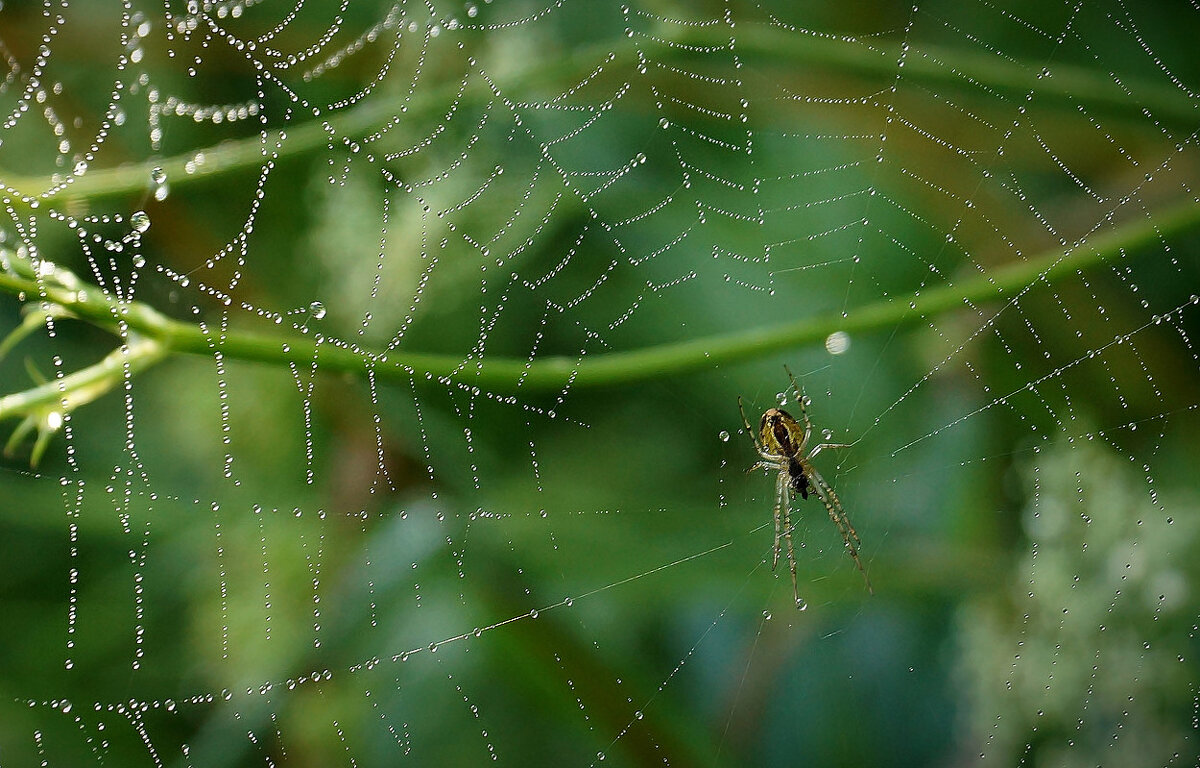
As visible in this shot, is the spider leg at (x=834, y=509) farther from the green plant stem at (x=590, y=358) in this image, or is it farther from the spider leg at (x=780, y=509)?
the green plant stem at (x=590, y=358)

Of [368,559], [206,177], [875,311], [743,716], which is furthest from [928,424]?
[206,177]

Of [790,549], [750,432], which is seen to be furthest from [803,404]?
[790,549]

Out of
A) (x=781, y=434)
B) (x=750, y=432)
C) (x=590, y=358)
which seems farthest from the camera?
(x=750, y=432)

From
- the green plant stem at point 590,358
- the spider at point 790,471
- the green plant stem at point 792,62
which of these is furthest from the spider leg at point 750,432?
the green plant stem at point 792,62

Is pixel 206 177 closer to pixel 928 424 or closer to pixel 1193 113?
pixel 928 424

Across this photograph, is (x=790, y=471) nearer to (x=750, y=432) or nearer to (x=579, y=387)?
(x=750, y=432)

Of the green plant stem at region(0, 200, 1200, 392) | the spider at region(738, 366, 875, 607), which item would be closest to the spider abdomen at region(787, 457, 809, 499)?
the spider at region(738, 366, 875, 607)
